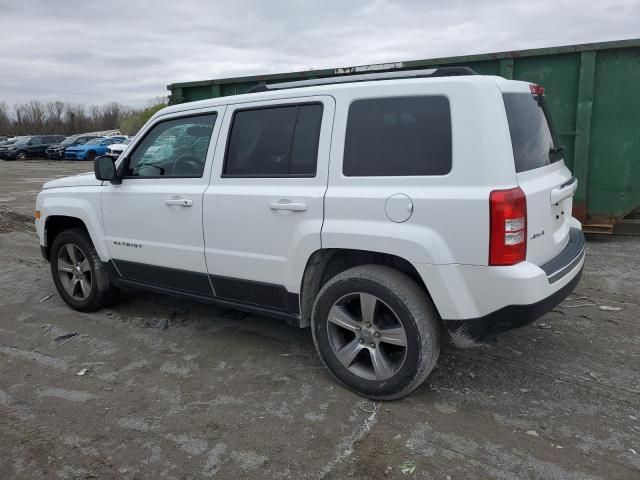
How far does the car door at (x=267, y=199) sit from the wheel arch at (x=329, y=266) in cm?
6

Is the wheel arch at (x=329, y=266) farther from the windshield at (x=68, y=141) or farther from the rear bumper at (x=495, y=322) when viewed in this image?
the windshield at (x=68, y=141)

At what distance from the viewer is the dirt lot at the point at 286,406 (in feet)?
8.95

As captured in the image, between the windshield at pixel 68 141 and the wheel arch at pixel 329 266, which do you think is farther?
the windshield at pixel 68 141

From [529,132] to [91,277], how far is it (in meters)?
3.86

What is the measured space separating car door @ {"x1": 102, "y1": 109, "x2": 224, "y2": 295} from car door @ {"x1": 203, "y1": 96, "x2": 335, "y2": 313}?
0.48 ft

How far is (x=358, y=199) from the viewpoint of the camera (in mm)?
3135

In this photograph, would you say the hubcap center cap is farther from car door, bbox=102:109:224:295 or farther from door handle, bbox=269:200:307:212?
car door, bbox=102:109:224:295

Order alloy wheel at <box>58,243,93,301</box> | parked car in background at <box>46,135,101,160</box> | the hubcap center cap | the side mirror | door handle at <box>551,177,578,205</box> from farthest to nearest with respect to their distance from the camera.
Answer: parked car in background at <box>46,135,101,160</box> → alloy wheel at <box>58,243,93,301</box> → the side mirror → the hubcap center cap → door handle at <box>551,177,578,205</box>

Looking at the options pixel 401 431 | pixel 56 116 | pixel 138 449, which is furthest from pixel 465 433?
pixel 56 116

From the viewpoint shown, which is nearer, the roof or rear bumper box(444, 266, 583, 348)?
rear bumper box(444, 266, 583, 348)

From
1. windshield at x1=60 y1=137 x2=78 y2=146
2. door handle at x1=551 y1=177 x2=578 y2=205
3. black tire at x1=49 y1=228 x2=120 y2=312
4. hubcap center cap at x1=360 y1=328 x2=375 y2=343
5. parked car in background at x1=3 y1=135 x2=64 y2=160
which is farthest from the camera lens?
parked car in background at x1=3 y1=135 x2=64 y2=160

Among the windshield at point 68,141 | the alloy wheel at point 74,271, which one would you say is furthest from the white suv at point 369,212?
the windshield at point 68,141

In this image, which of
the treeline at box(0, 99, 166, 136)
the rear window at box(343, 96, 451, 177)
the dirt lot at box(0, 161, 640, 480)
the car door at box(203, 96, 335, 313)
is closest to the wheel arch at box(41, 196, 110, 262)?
the dirt lot at box(0, 161, 640, 480)

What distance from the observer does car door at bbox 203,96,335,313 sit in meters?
3.37
